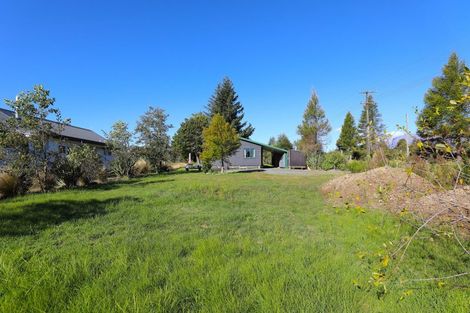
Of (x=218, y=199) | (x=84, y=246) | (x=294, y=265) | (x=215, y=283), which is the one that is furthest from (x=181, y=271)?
(x=218, y=199)

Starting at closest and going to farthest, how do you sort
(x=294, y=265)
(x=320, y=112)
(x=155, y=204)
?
(x=294, y=265), (x=155, y=204), (x=320, y=112)

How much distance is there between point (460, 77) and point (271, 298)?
2.44 m

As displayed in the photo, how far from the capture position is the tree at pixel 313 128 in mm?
36156

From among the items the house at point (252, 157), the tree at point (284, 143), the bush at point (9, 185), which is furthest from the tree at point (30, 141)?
the tree at point (284, 143)

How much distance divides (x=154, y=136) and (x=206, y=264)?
21804 millimetres

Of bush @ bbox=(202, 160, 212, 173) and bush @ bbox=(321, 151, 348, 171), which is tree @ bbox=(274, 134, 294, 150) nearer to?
bush @ bbox=(321, 151, 348, 171)

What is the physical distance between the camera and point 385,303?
2.47 metres

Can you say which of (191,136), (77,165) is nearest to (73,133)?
(77,165)

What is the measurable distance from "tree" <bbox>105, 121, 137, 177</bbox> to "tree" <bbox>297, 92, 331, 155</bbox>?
23.3 metres

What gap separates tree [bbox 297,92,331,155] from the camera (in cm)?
3616

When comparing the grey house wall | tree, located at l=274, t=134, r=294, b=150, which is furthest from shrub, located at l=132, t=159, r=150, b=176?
tree, located at l=274, t=134, r=294, b=150

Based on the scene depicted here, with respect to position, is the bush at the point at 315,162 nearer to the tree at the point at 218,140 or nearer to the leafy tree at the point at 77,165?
the tree at the point at 218,140

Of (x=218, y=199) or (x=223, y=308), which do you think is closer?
(x=223, y=308)

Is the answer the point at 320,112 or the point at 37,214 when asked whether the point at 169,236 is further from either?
the point at 320,112
